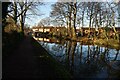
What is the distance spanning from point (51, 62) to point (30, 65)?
29.5 inches


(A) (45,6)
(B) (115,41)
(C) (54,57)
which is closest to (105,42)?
(B) (115,41)

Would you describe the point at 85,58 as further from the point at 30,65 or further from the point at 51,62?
the point at 30,65

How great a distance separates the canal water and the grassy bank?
0.51 ft

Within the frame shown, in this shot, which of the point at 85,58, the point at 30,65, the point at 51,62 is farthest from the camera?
the point at 85,58

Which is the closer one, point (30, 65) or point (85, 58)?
point (30, 65)

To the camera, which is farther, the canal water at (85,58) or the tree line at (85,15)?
the tree line at (85,15)

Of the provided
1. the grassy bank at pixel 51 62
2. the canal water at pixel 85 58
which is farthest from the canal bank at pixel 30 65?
the canal water at pixel 85 58

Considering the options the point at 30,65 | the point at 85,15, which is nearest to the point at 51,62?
the point at 30,65

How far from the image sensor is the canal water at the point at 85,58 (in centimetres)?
889

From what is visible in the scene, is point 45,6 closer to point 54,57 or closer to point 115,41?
point 54,57

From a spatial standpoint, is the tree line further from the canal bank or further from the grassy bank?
the canal bank

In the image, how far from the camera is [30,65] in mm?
8867

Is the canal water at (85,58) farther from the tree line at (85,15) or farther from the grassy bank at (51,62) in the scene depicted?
the tree line at (85,15)

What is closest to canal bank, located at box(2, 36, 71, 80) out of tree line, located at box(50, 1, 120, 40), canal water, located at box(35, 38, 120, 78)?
canal water, located at box(35, 38, 120, 78)
